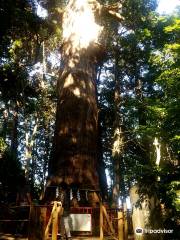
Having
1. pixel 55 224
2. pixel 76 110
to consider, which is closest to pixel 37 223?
pixel 55 224

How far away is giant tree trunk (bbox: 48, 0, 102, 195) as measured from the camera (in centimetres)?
941

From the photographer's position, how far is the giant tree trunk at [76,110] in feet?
30.9

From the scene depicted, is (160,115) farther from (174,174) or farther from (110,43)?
(110,43)

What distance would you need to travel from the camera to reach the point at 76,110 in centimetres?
1049

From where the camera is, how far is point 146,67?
59.7 feet

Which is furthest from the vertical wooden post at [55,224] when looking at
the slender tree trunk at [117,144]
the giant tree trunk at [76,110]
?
the slender tree trunk at [117,144]

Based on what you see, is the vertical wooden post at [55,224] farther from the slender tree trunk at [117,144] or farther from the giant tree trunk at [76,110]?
the slender tree trunk at [117,144]

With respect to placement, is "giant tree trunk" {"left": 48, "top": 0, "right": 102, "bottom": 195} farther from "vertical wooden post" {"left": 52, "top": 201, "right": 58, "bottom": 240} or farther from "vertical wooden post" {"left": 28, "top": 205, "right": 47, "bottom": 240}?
"vertical wooden post" {"left": 52, "top": 201, "right": 58, "bottom": 240}

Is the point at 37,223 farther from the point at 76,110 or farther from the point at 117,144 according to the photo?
the point at 117,144

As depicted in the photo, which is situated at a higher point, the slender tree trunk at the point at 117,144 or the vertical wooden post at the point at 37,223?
the slender tree trunk at the point at 117,144

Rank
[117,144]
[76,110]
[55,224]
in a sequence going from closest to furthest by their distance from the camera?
[55,224] → [76,110] → [117,144]

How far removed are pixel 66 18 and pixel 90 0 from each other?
136 cm

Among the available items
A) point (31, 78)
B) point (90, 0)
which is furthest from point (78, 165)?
point (31, 78)

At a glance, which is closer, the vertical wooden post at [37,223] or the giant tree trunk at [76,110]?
the vertical wooden post at [37,223]
